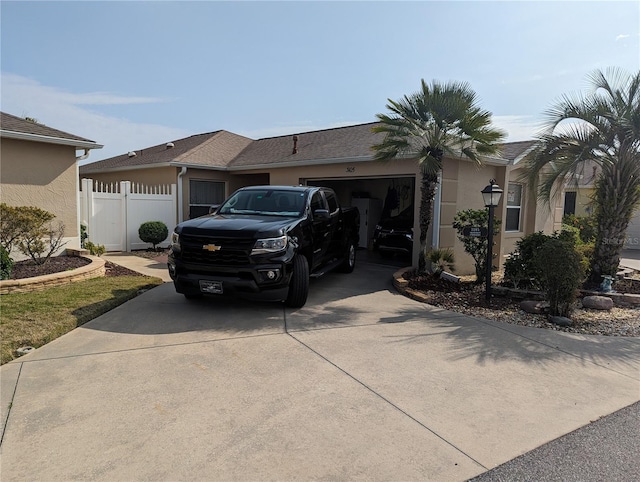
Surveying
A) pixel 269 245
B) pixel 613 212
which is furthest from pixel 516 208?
pixel 269 245

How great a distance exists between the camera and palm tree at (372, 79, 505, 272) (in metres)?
8.75

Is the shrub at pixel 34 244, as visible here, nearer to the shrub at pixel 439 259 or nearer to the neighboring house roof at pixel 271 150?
the neighboring house roof at pixel 271 150

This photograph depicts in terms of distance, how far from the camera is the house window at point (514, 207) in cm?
1330

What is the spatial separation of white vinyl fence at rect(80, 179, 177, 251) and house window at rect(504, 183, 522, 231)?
430 inches

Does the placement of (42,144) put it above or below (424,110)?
below

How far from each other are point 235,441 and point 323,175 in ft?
33.0

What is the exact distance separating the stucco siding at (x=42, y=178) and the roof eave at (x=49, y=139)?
0.74ft

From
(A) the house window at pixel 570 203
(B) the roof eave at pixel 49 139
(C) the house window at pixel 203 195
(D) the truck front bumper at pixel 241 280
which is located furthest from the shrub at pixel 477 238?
(A) the house window at pixel 570 203

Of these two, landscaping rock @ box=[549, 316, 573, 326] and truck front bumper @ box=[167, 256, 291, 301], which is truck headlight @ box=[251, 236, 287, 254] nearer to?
truck front bumper @ box=[167, 256, 291, 301]

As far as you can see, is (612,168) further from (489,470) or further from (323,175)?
(489,470)

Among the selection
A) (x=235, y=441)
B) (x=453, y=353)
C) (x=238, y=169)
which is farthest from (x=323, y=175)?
(x=235, y=441)

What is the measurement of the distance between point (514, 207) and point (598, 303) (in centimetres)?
642

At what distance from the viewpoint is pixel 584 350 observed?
541 cm

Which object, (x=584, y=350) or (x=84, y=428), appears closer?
(x=84, y=428)
